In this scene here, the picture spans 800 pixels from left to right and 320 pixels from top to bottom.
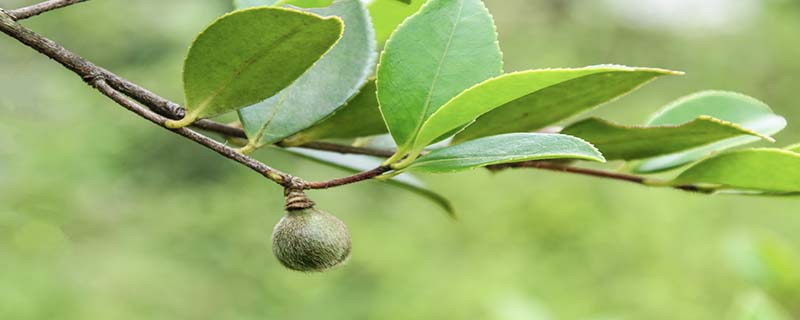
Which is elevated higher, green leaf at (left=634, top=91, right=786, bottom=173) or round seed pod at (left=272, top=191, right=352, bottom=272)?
green leaf at (left=634, top=91, right=786, bottom=173)

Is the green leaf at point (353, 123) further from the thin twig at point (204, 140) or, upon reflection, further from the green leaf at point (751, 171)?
the green leaf at point (751, 171)

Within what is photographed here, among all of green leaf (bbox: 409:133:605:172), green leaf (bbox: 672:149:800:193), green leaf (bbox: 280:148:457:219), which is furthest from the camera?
green leaf (bbox: 280:148:457:219)

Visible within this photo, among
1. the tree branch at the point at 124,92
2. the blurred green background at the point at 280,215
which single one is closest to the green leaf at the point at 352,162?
the tree branch at the point at 124,92

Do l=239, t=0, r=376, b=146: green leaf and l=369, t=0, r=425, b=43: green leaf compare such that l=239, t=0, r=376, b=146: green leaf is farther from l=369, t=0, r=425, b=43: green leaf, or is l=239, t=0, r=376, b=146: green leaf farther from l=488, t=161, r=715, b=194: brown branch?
l=488, t=161, r=715, b=194: brown branch

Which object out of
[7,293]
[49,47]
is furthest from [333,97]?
[7,293]

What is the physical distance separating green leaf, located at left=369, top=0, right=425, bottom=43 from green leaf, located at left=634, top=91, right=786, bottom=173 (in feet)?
0.74

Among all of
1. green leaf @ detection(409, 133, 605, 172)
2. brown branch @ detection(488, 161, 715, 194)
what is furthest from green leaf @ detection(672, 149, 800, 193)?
green leaf @ detection(409, 133, 605, 172)

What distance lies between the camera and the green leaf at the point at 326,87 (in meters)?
0.58

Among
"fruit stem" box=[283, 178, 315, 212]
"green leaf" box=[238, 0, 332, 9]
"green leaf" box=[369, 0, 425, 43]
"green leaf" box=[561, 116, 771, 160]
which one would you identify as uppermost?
"green leaf" box=[369, 0, 425, 43]

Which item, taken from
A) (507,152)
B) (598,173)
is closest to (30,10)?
(507,152)

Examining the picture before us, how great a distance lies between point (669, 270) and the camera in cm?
402

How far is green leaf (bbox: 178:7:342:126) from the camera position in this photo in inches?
18.3

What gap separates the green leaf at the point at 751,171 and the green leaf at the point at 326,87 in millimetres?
268

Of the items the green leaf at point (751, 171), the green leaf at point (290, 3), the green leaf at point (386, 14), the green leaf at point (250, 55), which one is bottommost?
the green leaf at point (751, 171)
